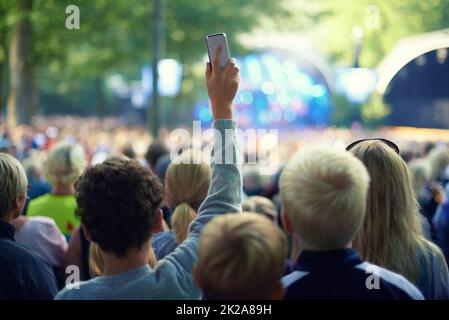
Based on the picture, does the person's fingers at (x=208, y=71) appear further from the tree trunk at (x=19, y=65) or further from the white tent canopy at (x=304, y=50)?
the white tent canopy at (x=304, y=50)

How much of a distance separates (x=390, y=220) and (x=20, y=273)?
146cm

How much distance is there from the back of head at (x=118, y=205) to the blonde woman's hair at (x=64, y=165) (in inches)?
108

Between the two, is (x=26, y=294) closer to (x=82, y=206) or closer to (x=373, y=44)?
(x=82, y=206)

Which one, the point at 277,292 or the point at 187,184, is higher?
the point at 187,184

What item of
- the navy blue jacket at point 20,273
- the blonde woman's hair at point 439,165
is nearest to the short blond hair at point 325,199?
the navy blue jacket at point 20,273

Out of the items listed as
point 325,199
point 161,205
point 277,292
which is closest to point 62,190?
point 161,205

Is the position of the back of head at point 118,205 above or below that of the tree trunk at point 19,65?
below

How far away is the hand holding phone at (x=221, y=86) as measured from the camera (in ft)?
8.39

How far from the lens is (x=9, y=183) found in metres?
3.07

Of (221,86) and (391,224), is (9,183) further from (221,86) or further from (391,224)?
(391,224)

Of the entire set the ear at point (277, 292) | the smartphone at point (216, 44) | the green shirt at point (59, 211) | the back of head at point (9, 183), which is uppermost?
the smartphone at point (216, 44)

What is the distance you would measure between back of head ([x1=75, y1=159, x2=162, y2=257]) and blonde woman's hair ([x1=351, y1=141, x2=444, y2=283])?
909 mm

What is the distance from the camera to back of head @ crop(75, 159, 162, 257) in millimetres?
2414

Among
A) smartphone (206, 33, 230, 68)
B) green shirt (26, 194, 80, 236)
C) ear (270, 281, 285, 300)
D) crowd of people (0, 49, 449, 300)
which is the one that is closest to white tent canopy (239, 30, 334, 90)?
green shirt (26, 194, 80, 236)
